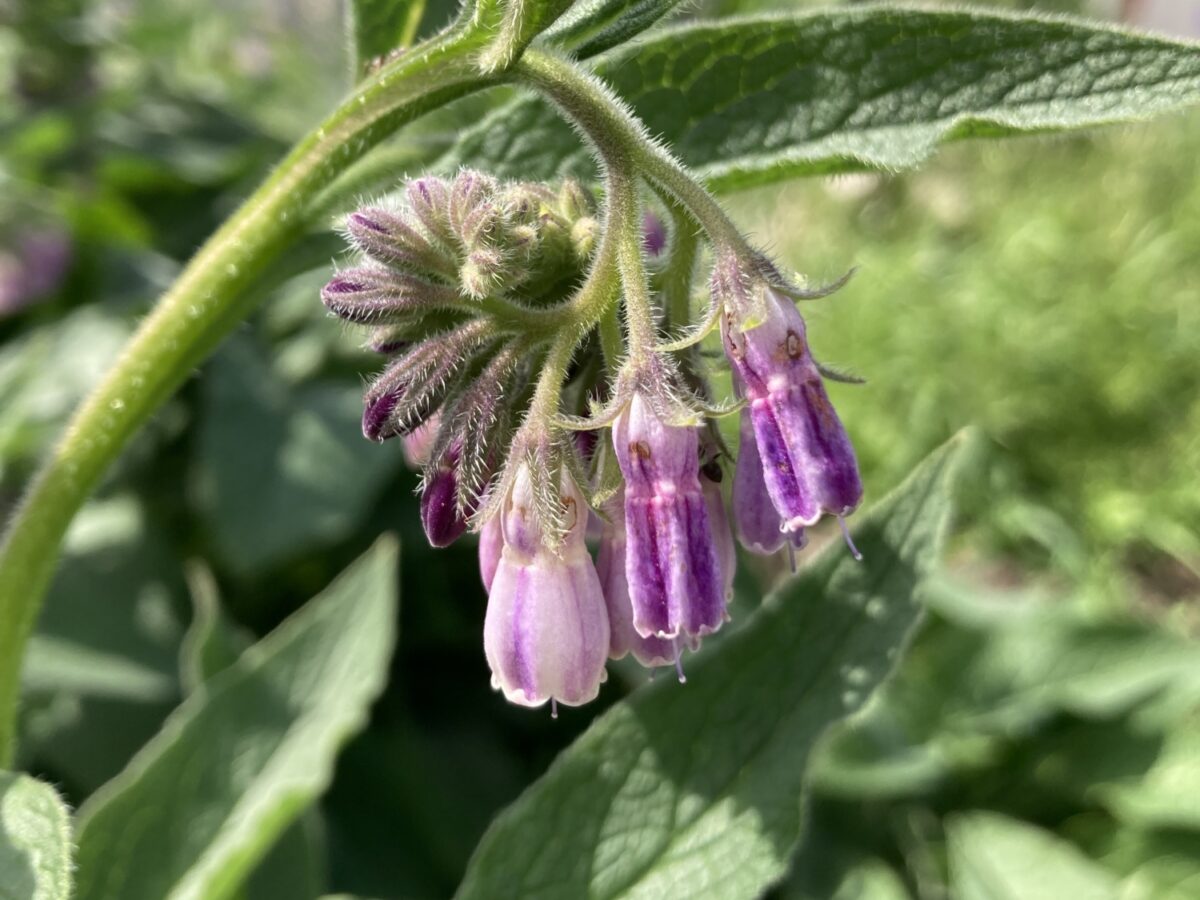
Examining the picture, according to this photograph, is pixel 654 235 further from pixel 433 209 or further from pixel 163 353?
pixel 163 353

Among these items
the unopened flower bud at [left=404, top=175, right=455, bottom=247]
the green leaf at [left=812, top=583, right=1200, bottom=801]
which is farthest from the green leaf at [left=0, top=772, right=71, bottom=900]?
the green leaf at [left=812, top=583, right=1200, bottom=801]

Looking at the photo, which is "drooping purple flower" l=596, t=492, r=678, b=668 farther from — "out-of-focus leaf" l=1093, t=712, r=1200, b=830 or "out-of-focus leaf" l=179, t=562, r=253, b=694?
"out-of-focus leaf" l=1093, t=712, r=1200, b=830

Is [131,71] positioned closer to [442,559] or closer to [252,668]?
[442,559]

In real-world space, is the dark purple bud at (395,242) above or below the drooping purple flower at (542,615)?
above

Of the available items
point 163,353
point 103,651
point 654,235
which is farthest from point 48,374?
point 654,235

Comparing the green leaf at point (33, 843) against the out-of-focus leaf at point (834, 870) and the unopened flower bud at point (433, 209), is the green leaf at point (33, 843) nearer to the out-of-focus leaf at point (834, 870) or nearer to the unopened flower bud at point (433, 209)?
the unopened flower bud at point (433, 209)

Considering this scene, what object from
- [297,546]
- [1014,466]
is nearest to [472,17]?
[297,546]

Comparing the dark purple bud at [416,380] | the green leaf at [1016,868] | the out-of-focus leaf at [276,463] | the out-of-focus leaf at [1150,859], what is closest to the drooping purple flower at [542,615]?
the dark purple bud at [416,380]
